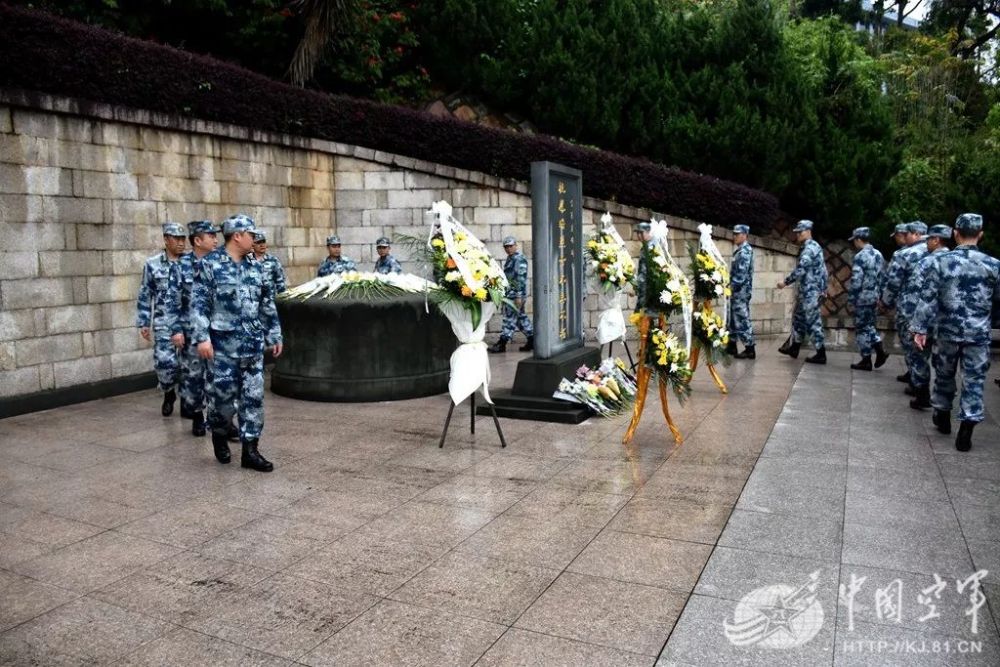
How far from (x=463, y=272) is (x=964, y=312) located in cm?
434

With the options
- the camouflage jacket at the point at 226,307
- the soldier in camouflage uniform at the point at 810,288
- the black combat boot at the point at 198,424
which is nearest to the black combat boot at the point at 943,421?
the soldier in camouflage uniform at the point at 810,288

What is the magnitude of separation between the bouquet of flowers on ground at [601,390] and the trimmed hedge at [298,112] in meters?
6.64

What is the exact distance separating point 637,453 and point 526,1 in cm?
1451

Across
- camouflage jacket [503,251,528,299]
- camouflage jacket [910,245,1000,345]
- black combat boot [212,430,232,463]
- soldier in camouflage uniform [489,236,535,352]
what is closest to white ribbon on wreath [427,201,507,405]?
black combat boot [212,430,232,463]

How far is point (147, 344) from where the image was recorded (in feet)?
34.0

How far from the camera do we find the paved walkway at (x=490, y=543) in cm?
351

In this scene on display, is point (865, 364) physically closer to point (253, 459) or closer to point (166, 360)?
point (253, 459)

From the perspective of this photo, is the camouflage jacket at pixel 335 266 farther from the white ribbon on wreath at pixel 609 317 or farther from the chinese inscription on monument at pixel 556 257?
the chinese inscription on monument at pixel 556 257

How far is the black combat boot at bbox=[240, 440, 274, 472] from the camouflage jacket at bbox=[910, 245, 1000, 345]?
577cm

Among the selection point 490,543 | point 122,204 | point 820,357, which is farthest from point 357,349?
point 820,357

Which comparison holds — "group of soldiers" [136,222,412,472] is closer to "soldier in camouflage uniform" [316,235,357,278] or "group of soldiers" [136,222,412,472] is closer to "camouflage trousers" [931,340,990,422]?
"soldier in camouflage uniform" [316,235,357,278]

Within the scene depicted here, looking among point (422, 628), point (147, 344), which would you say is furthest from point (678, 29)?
point (422, 628)

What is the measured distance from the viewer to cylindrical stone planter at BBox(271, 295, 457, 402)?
30.2 ft

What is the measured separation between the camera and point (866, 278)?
1105cm
